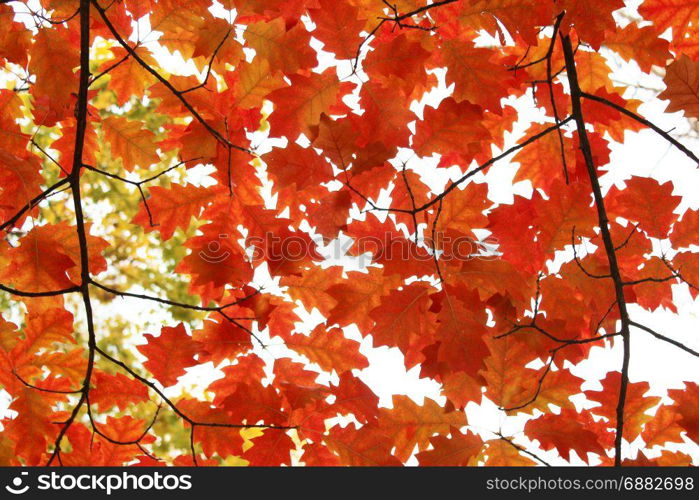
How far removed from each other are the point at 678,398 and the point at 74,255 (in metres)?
1.74

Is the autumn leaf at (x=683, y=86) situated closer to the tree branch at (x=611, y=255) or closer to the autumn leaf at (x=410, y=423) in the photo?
the tree branch at (x=611, y=255)

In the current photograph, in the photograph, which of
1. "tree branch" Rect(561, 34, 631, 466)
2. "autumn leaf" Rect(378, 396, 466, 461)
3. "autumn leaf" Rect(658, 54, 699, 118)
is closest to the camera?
"tree branch" Rect(561, 34, 631, 466)

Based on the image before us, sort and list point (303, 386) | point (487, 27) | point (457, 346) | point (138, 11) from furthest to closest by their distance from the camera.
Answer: point (138, 11) → point (303, 386) → point (487, 27) → point (457, 346)

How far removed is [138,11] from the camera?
2.03 meters

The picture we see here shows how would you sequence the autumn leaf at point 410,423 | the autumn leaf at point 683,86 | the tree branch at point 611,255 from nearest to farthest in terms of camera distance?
1. the tree branch at point 611,255
2. the autumn leaf at point 683,86
3. the autumn leaf at point 410,423

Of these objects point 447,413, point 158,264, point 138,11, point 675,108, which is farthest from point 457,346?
point 158,264

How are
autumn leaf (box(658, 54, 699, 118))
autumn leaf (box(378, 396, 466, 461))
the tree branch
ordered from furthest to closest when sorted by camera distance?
autumn leaf (box(378, 396, 466, 461)) → autumn leaf (box(658, 54, 699, 118)) → the tree branch

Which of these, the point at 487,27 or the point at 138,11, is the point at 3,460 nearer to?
the point at 138,11

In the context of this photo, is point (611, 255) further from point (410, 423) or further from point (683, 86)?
point (410, 423)

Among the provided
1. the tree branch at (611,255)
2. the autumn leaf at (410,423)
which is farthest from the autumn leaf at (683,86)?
the autumn leaf at (410,423)

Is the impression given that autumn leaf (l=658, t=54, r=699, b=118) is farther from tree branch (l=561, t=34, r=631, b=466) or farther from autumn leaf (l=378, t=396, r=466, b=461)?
autumn leaf (l=378, t=396, r=466, b=461)

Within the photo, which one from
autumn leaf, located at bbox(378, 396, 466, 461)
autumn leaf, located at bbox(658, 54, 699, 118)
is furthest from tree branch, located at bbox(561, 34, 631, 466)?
autumn leaf, located at bbox(378, 396, 466, 461)

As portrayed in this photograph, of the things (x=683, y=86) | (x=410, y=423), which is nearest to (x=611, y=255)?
(x=683, y=86)

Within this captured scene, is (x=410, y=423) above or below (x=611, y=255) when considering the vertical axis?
below
